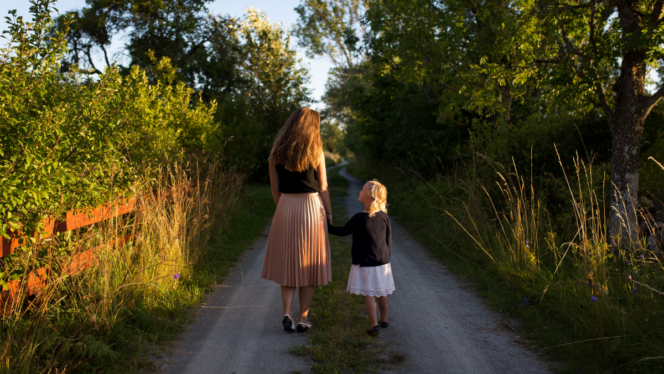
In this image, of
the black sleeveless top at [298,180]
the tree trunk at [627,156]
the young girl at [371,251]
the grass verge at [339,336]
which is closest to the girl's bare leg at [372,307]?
the young girl at [371,251]

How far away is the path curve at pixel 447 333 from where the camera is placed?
12.0 ft

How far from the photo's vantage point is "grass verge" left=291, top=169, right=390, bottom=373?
11.8 ft

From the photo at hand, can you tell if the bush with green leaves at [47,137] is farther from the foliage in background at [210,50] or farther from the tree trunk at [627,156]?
the foliage in background at [210,50]

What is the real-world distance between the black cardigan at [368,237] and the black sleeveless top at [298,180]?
0.49m

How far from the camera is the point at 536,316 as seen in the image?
Answer: 15.1 ft

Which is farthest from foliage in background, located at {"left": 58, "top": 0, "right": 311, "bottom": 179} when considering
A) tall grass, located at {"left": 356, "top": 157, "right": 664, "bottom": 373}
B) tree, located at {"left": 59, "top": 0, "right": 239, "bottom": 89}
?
tall grass, located at {"left": 356, "top": 157, "right": 664, "bottom": 373}

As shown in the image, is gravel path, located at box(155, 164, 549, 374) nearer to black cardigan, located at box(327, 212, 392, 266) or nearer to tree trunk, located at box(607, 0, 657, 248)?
black cardigan, located at box(327, 212, 392, 266)

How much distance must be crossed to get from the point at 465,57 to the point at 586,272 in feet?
24.2

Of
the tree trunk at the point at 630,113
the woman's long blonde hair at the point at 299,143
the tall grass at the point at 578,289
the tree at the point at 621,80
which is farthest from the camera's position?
the tree trunk at the point at 630,113

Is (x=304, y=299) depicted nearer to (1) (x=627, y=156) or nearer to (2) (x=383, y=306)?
(2) (x=383, y=306)

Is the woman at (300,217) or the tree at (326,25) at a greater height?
the tree at (326,25)

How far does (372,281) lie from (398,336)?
0.59 meters

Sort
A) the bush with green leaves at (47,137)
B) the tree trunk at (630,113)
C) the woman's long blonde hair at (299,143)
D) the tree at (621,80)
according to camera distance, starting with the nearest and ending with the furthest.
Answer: the bush with green leaves at (47,137), the woman's long blonde hair at (299,143), the tree at (621,80), the tree trunk at (630,113)

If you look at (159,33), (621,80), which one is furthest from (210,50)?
(621,80)
